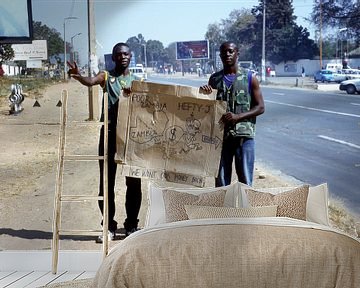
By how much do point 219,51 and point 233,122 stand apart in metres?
0.40

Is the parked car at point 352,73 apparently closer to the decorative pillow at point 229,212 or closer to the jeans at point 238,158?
the jeans at point 238,158

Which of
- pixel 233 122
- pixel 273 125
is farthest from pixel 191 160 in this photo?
pixel 273 125

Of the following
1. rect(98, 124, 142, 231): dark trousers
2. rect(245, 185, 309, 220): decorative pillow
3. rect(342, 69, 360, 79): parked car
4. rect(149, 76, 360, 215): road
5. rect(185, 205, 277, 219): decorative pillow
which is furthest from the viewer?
rect(342, 69, 360, 79): parked car

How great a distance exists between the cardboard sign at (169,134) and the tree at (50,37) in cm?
70

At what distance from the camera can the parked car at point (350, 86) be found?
4.23m

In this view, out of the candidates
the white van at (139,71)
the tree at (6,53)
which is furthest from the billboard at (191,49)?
the tree at (6,53)

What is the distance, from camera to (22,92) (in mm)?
3852

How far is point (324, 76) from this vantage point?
429 centimetres

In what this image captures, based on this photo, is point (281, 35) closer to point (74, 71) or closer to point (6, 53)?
point (74, 71)

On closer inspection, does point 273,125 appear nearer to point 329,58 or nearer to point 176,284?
point 329,58

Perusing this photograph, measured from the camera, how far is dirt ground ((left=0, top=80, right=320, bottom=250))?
368cm

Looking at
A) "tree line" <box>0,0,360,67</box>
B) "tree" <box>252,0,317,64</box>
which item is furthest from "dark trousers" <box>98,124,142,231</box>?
"tree" <box>252,0,317,64</box>

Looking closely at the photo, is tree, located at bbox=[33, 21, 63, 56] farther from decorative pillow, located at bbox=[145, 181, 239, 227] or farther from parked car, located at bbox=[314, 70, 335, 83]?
parked car, located at bbox=[314, 70, 335, 83]

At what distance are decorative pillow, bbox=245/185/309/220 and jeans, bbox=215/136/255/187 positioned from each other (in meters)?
0.71
